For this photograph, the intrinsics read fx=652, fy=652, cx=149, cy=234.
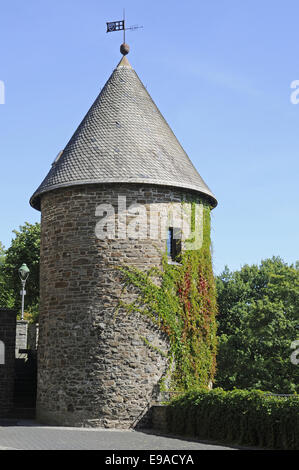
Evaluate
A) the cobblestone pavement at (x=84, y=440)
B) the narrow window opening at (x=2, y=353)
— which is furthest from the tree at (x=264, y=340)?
the cobblestone pavement at (x=84, y=440)

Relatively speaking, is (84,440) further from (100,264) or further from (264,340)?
(264,340)

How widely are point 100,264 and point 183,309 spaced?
9.33 feet

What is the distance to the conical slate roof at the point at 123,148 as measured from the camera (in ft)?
63.4

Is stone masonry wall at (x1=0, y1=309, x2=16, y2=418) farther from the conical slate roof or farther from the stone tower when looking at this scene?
the conical slate roof

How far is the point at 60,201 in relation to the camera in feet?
64.8

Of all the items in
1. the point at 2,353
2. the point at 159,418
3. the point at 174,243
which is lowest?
the point at 159,418

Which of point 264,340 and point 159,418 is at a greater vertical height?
point 264,340

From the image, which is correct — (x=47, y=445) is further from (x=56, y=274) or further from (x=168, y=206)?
(x=168, y=206)

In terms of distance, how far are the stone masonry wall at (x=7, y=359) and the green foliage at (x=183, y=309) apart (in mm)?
4935

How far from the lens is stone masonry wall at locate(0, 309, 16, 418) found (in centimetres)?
2073

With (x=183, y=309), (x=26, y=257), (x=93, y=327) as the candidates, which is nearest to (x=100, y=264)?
(x=93, y=327)

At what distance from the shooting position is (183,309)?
19.3 meters
